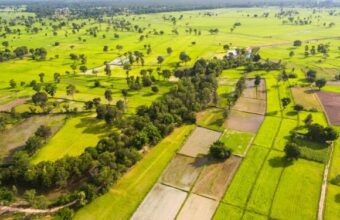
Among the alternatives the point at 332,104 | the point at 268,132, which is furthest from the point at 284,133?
the point at 332,104

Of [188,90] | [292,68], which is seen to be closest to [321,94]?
[292,68]

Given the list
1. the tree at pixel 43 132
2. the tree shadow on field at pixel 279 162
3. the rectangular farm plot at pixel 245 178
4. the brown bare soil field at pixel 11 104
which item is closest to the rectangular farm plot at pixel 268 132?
the rectangular farm plot at pixel 245 178

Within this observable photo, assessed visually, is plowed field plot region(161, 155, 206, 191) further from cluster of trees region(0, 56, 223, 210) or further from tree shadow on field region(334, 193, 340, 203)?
tree shadow on field region(334, 193, 340, 203)

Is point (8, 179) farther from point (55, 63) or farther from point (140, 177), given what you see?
point (55, 63)

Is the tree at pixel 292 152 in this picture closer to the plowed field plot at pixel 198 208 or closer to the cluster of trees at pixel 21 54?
the plowed field plot at pixel 198 208

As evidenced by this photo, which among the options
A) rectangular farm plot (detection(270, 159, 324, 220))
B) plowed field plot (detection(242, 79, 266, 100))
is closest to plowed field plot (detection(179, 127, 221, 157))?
rectangular farm plot (detection(270, 159, 324, 220))

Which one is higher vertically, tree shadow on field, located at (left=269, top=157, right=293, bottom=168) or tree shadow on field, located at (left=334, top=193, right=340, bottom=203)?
tree shadow on field, located at (left=269, top=157, right=293, bottom=168)

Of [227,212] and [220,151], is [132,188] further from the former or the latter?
[220,151]
